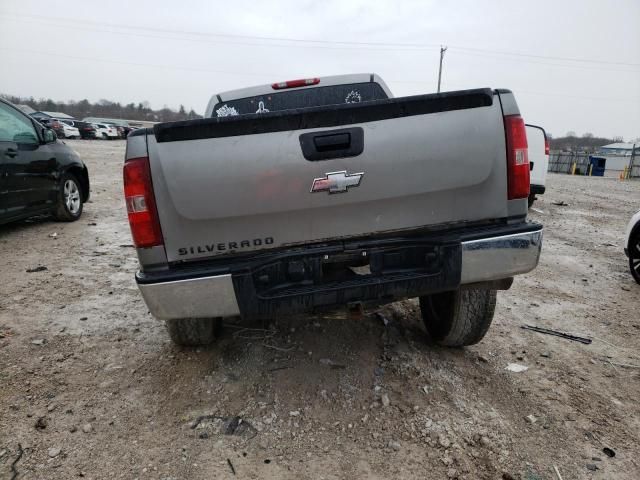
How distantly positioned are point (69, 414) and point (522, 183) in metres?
2.82

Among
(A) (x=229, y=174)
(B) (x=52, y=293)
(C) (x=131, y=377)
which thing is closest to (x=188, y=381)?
(C) (x=131, y=377)

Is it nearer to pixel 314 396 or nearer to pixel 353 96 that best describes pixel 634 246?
pixel 353 96

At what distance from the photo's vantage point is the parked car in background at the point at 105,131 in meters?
34.2

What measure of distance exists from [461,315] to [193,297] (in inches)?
66.4

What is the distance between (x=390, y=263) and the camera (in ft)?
7.48

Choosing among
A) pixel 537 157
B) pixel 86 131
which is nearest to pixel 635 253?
pixel 537 157

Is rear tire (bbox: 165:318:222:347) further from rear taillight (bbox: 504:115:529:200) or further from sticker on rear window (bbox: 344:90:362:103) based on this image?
sticker on rear window (bbox: 344:90:362:103)

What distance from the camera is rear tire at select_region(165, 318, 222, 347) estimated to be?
2.76 metres

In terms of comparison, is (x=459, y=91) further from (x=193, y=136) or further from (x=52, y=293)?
(x=52, y=293)

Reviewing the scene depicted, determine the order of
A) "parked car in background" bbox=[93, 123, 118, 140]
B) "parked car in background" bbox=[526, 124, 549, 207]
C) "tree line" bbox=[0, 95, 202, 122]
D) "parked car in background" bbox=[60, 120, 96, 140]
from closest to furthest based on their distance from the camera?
"parked car in background" bbox=[526, 124, 549, 207] < "parked car in background" bbox=[60, 120, 96, 140] < "parked car in background" bbox=[93, 123, 118, 140] < "tree line" bbox=[0, 95, 202, 122]

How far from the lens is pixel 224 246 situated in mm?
2188

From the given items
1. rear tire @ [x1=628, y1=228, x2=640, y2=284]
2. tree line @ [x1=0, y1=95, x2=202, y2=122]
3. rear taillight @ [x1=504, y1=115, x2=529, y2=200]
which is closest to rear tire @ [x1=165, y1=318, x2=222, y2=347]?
rear taillight @ [x1=504, y1=115, x2=529, y2=200]

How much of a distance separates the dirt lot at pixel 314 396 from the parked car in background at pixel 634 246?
0.76m

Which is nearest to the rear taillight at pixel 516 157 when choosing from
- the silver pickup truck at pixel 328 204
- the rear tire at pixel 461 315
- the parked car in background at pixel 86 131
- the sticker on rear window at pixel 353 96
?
the silver pickup truck at pixel 328 204
